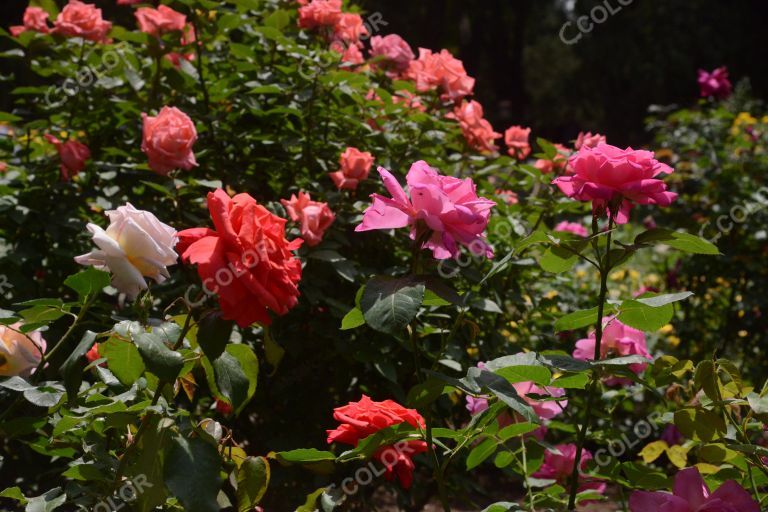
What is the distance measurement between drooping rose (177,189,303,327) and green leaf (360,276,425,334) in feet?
0.35

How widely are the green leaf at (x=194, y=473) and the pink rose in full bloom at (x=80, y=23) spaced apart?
1734 mm

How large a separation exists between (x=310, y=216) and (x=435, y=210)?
0.87m

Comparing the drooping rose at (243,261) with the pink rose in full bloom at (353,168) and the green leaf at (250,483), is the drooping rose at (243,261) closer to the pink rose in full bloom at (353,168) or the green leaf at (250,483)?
the green leaf at (250,483)

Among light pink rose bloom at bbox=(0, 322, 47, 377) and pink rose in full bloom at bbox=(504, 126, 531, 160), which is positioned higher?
pink rose in full bloom at bbox=(504, 126, 531, 160)

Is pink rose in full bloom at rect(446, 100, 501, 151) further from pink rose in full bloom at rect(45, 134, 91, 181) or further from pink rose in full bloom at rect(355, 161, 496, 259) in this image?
pink rose in full bloom at rect(355, 161, 496, 259)

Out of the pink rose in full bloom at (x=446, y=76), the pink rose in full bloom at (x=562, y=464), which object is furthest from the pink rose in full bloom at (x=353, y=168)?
the pink rose in full bloom at (x=562, y=464)

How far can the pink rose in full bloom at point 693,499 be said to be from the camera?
3.55 feet

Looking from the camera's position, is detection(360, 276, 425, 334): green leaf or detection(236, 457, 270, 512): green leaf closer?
detection(360, 276, 425, 334): green leaf

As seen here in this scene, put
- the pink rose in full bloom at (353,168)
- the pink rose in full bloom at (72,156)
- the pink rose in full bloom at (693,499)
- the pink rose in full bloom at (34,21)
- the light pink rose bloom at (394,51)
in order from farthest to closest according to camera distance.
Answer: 1. the light pink rose bloom at (394,51)
2. the pink rose in full bloom at (34,21)
3. the pink rose in full bloom at (72,156)
4. the pink rose in full bloom at (353,168)
5. the pink rose in full bloom at (693,499)

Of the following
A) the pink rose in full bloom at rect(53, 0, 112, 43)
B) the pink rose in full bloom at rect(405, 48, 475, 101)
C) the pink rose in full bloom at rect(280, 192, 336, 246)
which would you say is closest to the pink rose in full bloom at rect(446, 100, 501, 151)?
the pink rose in full bloom at rect(405, 48, 475, 101)

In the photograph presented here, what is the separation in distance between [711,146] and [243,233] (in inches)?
171

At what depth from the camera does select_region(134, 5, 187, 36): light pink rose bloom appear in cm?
236

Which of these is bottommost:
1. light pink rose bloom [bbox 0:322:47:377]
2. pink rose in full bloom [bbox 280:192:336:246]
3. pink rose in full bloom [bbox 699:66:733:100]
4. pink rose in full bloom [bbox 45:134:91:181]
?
pink rose in full bloom [bbox 45:134:91:181]

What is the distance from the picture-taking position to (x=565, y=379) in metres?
1.19
